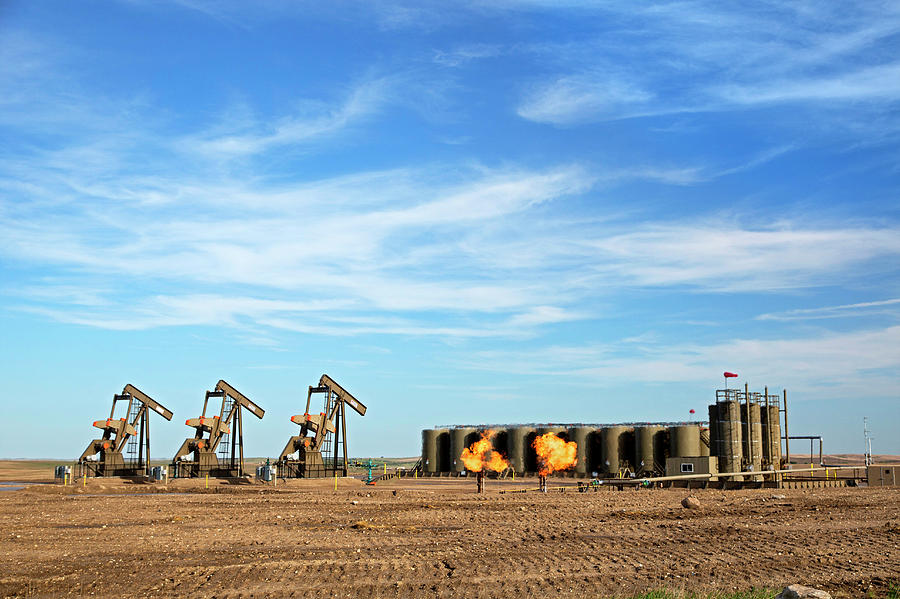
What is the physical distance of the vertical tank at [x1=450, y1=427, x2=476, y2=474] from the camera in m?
90.4

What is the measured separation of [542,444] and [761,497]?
1415 inches

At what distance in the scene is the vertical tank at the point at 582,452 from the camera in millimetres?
84750

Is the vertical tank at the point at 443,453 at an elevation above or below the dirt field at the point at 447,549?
below

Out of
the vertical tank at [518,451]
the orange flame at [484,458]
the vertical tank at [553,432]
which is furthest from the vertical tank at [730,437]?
the vertical tank at [518,451]

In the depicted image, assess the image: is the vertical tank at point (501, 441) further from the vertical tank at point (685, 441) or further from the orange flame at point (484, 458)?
the vertical tank at point (685, 441)

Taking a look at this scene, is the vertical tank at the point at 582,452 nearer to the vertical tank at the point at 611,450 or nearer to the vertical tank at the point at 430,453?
the vertical tank at the point at 611,450

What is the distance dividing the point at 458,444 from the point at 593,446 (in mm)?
14526

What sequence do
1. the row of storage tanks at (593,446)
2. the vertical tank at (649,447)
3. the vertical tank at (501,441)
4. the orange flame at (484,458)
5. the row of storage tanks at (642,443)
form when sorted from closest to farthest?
the row of storage tanks at (642,443)
the row of storage tanks at (593,446)
the vertical tank at (649,447)
the orange flame at (484,458)
the vertical tank at (501,441)

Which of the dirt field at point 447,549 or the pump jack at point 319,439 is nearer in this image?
the dirt field at point 447,549

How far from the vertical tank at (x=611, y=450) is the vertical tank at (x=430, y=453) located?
739 inches

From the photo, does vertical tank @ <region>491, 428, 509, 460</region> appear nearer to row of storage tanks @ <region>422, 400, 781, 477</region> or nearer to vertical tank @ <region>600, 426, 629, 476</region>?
row of storage tanks @ <region>422, 400, 781, 477</region>

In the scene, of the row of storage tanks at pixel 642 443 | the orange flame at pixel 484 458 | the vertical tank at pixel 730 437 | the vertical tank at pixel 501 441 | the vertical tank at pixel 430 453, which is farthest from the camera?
the vertical tank at pixel 430 453

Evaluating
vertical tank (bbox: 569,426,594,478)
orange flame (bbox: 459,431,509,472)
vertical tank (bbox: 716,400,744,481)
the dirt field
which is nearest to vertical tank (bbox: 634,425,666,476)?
vertical tank (bbox: 569,426,594,478)

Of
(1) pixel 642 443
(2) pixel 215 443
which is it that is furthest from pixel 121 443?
(1) pixel 642 443
